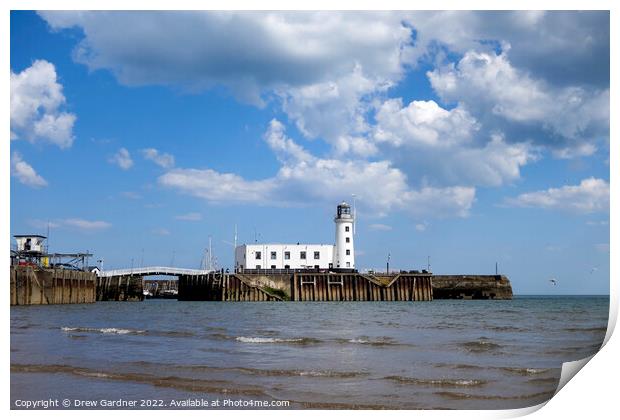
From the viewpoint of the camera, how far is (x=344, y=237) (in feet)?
223

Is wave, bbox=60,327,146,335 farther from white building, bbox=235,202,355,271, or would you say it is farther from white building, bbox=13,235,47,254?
white building, bbox=235,202,355,271

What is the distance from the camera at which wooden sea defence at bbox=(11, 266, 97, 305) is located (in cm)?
4096

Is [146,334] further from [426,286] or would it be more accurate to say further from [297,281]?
[426,286]

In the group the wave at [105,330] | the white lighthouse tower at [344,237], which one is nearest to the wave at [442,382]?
the wave at [105,330]

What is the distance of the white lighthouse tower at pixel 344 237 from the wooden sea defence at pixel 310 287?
6864mm

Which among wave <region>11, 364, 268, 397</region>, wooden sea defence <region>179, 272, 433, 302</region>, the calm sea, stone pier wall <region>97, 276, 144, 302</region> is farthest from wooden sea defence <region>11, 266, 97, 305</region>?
wave <region>11, 364, 268, 397</region>

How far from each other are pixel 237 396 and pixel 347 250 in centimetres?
5668

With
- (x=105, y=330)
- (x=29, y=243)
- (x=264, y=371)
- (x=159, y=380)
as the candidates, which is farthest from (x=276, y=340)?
(x=29, y=243)

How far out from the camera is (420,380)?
12852 millimetres

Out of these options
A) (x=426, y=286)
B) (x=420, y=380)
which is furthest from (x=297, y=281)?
(x=420, y=380)

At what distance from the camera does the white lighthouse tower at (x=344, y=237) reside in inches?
2657

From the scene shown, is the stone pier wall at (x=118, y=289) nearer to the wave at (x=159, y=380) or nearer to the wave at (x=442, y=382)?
the wave at (x=159, y=380)

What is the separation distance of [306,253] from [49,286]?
1186 inches

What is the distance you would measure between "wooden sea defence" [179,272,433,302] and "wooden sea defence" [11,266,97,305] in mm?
12782
